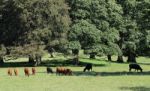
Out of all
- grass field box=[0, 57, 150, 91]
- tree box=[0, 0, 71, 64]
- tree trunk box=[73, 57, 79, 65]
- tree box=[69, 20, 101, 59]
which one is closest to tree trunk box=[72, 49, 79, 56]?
tree trunk box=[73, 57, 79, 65]

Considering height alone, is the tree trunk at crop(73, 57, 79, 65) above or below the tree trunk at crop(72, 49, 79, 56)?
below

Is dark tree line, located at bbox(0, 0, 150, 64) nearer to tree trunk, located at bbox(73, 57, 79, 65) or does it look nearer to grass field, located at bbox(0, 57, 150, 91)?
tree trunk, located at bbox(73, 57, 79, 65)

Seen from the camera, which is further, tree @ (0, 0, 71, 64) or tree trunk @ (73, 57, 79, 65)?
tree trunk @ (73, 57, 79, 65)

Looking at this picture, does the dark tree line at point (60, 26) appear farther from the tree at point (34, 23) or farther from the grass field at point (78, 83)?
the grass field at point (78, 83)

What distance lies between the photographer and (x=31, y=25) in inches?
2810

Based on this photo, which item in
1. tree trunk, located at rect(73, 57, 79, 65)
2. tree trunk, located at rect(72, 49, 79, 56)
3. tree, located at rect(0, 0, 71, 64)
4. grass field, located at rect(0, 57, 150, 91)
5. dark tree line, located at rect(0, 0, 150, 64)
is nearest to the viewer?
grass field, located at rect(0, 57, 150, 91)

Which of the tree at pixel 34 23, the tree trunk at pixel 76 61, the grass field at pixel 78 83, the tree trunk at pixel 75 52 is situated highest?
the tree at pixel 34 23

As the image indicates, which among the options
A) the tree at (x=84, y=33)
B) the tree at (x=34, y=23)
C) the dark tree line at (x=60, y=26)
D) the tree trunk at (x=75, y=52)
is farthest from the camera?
the tree trunk at (x=75, y=52)

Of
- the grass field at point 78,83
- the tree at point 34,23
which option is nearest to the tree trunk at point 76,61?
the tree at point 34,23

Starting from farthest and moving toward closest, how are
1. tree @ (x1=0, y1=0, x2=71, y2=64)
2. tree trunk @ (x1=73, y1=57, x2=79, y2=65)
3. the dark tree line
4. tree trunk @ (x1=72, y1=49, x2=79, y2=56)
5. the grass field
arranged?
tree trunk @ (x1=73, y1=57, x2=79, y2=65) < tree trunk @ (x1=72, y1=49, x2=79, y2=56) < the dark tree line < tree @ (x1=0, y1=0, x2=71, y2=64) < the grass field

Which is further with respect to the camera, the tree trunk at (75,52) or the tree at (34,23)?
the tree trunk at (75,52)

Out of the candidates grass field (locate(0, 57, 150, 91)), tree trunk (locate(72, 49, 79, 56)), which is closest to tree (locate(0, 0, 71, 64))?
tree trunk (locate(72, 49, 79, 56))

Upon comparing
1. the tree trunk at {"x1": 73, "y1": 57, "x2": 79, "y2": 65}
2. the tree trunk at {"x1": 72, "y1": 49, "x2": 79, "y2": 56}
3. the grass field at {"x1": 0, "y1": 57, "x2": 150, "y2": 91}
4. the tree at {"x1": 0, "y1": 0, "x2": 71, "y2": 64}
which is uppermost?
the tree at {"x1": 0, "y1": 0, "x2": 71, "y2": 64}

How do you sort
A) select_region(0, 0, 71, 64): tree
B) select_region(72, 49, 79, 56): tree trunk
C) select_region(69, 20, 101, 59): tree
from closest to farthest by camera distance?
select_region(0, 0, 71, 64): tree
select_region(69, 20, 101, 59): tree
select_region(72, 49, 79, 56): tree trunk
